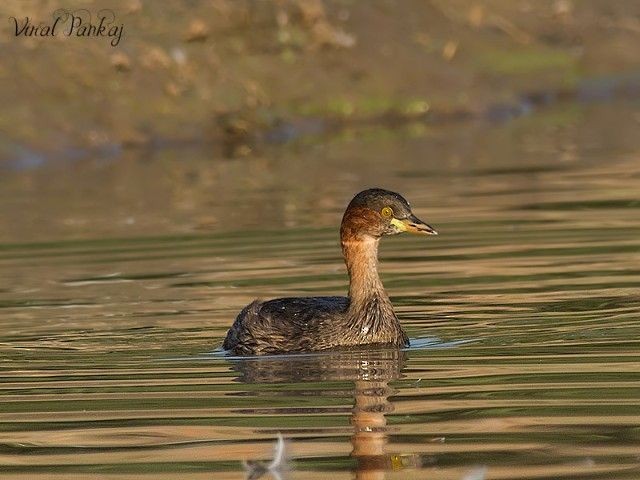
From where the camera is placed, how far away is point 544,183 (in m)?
22.0

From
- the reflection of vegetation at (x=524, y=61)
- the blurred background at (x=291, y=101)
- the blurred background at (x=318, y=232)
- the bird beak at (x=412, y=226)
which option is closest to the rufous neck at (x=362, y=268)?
the bird beak at (x=412, y=226)

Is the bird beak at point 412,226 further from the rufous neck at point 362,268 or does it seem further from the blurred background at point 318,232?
the blurred background at point 318,232

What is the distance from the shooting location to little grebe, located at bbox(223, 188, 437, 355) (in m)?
12.3

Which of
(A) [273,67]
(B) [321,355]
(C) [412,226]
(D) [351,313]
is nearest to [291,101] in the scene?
(A) [273,67]

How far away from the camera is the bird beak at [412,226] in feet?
41.0

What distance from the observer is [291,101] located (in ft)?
106

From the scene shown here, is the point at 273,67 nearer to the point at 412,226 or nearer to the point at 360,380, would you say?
the point at 412,226

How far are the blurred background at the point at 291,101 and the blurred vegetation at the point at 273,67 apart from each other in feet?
0.12

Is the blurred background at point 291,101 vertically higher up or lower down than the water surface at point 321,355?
higher up

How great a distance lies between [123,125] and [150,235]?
1112 cm

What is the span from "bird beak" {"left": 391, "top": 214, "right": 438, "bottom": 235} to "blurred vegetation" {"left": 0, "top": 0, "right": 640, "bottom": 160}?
51.4 feet

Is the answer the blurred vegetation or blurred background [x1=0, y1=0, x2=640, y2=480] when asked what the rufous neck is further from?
the blurred vegetation

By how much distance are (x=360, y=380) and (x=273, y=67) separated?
2202 centimetres

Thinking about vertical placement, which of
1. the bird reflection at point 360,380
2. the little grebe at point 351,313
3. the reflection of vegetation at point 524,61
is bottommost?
the bird reflection at point 360,380
